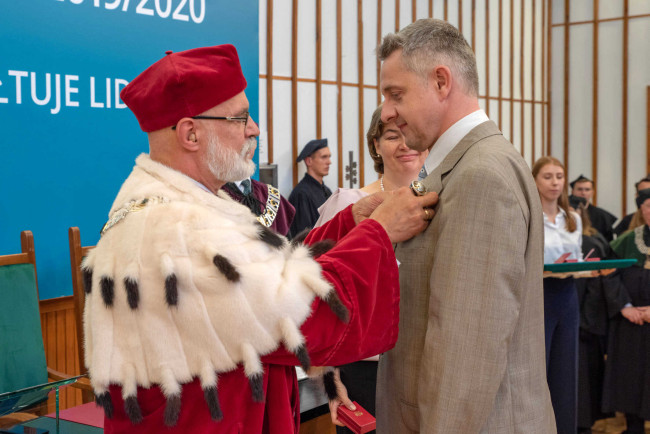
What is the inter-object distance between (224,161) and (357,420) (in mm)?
838

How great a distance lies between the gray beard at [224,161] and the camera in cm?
150

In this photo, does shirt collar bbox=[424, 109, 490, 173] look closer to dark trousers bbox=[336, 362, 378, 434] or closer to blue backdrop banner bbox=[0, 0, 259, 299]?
dark trousers bbox=[336, 362, 378, 434]

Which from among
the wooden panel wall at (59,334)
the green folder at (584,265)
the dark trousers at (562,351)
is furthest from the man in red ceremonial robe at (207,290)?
the wooden panel wall at (59,334)

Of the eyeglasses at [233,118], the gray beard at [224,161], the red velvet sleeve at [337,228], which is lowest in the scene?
the red velvet sleeve at [337,228]

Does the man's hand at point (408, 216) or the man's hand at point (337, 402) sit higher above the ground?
the man's hand at point (408, 216)

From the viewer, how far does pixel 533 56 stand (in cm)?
1060

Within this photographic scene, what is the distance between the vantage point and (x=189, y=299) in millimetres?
1299

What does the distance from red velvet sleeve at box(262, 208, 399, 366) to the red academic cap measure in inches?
17.9

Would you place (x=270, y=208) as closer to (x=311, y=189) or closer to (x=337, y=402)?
(x=337, y=402)

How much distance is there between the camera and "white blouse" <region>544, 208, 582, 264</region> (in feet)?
13.5

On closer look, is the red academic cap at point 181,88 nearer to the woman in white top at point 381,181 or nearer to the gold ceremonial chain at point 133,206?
the gold ceremonial chain at point 133,206

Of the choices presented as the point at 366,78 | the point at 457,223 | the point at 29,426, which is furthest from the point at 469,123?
the point at 366,78

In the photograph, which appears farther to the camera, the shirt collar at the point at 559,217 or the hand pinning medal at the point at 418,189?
the shirt collar at the point at 559,217

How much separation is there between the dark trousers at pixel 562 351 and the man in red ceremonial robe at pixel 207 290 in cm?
234
